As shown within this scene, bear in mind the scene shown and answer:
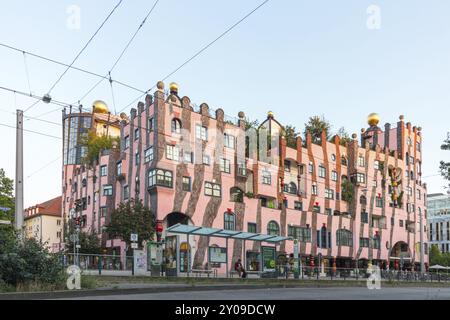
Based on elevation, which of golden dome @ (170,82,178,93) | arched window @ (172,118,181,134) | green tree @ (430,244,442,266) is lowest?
green tree @ (430,244,442,266)

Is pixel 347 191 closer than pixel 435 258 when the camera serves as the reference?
Yes

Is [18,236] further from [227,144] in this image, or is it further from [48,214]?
[48,214]

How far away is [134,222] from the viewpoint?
46.1 m

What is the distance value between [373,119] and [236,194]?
3166cm

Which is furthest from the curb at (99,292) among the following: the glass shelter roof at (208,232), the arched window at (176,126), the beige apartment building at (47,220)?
the beige apartment building at (47,220)

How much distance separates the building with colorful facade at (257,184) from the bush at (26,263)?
2009 centimetres

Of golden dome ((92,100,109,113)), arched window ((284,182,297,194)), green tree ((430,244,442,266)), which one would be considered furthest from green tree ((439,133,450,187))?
green tree ((430,244,442,266))

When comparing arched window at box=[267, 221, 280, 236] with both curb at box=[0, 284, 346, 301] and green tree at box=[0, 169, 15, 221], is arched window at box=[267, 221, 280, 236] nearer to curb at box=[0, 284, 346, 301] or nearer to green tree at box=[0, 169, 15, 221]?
green tree at box=[0, 169, 15, 221]

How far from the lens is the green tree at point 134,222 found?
151 feet

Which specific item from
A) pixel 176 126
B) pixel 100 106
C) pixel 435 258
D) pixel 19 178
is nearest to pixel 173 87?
pixel 176 126

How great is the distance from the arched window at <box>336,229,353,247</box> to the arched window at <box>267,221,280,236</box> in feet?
32.0

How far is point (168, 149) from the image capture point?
4922 centimetres

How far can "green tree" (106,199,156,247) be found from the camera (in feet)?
151

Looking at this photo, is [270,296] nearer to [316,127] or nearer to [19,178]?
[19,178]
